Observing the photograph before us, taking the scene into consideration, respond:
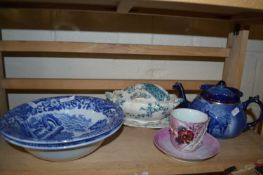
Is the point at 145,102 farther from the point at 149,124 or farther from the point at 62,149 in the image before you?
the point at 62,149

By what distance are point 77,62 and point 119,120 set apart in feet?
1.00

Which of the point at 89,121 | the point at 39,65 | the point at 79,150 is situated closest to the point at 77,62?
the point at 39,65

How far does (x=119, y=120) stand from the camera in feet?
1.44

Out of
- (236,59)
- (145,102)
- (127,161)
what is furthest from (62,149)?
(236,59)

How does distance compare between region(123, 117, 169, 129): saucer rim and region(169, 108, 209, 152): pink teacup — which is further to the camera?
region(123, 117, 169, 129): saucer rim

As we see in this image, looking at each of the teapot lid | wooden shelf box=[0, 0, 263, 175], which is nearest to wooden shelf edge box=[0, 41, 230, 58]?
wooden shelf box=[0, 0, 263, 175]

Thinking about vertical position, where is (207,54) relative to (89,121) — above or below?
above

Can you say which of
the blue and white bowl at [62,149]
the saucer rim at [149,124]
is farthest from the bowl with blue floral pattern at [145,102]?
the blue and white bowl at [62,149]

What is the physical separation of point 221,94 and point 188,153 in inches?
6.2

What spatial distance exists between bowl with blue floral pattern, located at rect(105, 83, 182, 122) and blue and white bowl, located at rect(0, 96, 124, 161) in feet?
0.16

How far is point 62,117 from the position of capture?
51 cm

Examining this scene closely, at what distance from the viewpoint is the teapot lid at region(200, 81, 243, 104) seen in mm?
517

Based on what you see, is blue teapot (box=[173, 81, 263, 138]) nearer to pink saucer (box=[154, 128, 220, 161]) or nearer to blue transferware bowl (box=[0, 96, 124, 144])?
pink saucer (box=[154, 128, 220, 161])

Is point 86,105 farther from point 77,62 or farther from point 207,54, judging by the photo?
point 207,54
